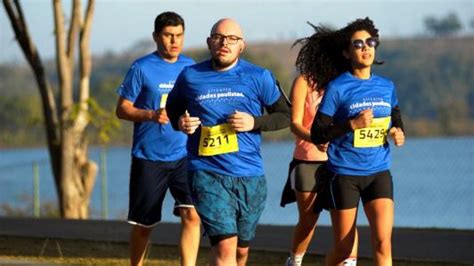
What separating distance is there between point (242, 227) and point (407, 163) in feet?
82.2

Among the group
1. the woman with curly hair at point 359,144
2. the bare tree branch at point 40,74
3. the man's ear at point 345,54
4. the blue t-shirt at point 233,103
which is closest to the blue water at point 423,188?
the bare tree branch at point 40,74

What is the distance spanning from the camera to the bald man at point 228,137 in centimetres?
1122

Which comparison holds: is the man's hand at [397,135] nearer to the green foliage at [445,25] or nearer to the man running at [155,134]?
the man running at [155,134]

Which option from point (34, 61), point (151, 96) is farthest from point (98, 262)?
point (34, 61)

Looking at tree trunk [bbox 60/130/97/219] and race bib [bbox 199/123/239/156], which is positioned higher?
race bib [bbox 199/123/239/156]

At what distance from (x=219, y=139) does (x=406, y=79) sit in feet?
258

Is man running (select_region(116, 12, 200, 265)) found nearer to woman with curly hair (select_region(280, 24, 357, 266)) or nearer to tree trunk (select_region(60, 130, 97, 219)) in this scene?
woman with curly hair (select_region(280, 24, 357, 266))

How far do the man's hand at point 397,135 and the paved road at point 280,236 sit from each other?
3573 mm

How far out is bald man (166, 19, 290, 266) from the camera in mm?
11219

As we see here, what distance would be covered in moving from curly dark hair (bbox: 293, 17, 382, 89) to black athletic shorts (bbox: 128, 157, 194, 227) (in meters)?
1.28

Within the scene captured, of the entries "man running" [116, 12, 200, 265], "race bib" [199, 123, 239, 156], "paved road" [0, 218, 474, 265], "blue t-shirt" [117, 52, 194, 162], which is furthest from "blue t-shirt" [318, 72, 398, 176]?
"paved road" [0, 218, 474, 265]

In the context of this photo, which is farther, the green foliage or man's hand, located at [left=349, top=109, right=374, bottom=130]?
the green foliage

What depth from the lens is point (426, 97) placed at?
8406cm

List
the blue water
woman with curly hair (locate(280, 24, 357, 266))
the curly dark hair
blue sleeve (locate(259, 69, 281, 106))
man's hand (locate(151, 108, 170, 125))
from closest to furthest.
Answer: blue sleeve (locate(259, 69, 281, 106)) < the curly dark hair < man's hand (locate(151, 108, 170, 125)) < woman with curly hair (locate(280, 24, 357, 266)) < the blue water
